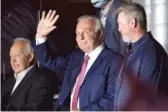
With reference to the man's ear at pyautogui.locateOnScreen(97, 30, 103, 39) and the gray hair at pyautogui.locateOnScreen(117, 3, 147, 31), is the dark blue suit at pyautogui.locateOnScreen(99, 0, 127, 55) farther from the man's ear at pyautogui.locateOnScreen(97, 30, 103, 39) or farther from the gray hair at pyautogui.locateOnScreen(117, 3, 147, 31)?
the gray hair at pyautogui.locateOnScreen(117, 3, 147, 31)

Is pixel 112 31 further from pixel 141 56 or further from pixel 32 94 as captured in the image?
pixel 141 56

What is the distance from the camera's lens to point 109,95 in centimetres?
230

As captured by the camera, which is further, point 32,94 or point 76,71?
point 32,94

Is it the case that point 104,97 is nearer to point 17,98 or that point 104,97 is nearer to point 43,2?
point 17,98

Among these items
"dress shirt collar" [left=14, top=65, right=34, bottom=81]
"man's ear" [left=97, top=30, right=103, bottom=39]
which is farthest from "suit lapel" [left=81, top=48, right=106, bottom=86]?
"dress shirt collar" [left=14, top=65, right=34, bottom=81]

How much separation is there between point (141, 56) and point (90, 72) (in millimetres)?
407

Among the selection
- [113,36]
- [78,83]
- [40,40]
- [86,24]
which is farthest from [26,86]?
[113,36]

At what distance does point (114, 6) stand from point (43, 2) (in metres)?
0.79

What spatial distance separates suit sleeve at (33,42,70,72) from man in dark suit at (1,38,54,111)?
94mm

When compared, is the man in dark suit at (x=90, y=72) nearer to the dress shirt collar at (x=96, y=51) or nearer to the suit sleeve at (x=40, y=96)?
the dress shirt collar at (x=96, y=51)

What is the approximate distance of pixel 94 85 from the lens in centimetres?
234

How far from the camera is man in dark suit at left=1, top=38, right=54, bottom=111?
104 inches

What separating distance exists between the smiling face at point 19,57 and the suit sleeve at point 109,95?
66cm

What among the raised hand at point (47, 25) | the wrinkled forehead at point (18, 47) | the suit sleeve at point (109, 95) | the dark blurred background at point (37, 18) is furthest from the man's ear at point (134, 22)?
the dark blurred background at point (37, 18)
